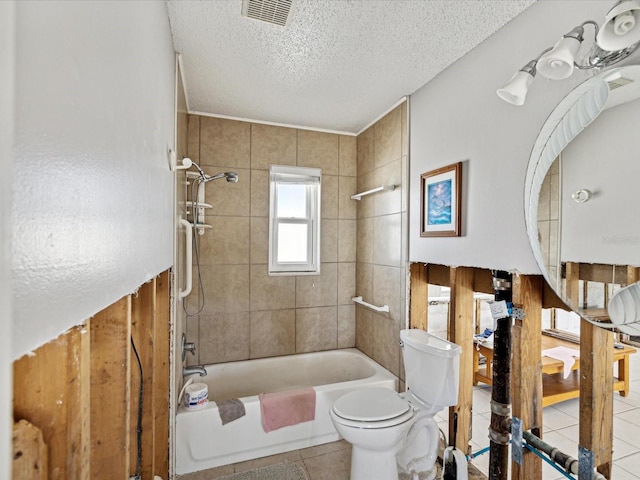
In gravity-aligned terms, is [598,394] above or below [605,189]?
below

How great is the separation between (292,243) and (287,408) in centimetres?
148

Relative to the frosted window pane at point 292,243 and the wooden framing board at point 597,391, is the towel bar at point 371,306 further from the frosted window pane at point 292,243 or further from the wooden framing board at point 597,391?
the wooden framing board at point 597,391

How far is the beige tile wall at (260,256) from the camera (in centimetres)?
291

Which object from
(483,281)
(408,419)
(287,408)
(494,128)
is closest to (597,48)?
(494,128)

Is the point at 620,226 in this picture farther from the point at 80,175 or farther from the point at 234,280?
the point at 234,280

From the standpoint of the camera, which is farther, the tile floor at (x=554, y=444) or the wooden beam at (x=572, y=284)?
the tile floor at (x=554, y=444)

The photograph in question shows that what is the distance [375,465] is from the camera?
187 centimetres

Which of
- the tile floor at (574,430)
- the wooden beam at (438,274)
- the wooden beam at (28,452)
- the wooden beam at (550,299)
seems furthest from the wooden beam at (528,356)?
the wooden beam at (28,452)

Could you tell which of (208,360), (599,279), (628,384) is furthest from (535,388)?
(208,360)

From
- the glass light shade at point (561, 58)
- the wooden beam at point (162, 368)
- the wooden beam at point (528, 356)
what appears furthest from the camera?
the wooden beam at point (162, 368)

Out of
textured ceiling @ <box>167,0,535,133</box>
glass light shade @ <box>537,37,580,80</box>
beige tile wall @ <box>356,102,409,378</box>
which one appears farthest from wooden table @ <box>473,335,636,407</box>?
textured ceiling @ <box>167,0,535,133</box>

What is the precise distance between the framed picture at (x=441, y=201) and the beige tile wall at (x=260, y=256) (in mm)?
552

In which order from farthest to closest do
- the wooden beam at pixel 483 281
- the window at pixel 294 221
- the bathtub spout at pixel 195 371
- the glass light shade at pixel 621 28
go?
the window at pixel 294 221, the bathtub spout at pixel 195 371, the wooden beam at pixel 483 281, the glass light shade at pixel 621 28

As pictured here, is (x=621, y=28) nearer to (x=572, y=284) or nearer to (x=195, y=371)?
(x=572, y=284)
